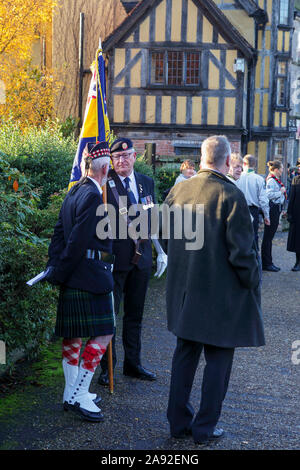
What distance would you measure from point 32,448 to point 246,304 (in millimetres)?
1582

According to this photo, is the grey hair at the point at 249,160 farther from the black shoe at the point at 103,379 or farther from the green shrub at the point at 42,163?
the black shoe at the point at 103,379

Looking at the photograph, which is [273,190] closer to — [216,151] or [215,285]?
[216,151]

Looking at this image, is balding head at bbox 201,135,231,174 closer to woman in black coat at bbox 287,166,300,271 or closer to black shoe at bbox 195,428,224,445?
black shoe at bbox 195,428,224,445

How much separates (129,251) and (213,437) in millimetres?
1733

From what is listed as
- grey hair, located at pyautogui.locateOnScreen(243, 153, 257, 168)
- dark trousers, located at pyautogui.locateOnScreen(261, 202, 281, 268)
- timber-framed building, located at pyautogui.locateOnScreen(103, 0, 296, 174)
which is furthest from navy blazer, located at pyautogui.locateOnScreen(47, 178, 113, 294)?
timber-framed building, located at pyautogui.locateOnScreen(103, 0, 296, 174)

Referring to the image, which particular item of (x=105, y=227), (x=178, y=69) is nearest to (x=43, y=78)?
(x=178, y=69)

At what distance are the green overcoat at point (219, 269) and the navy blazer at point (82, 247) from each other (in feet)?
2.00

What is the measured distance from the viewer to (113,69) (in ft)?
69.4

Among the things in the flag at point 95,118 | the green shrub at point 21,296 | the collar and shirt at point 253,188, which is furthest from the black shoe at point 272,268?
the green shrub at point 21,296

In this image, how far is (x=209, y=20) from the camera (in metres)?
20.7

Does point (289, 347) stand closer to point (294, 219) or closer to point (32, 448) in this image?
point (32, 448)

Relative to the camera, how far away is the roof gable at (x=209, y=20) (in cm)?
2023

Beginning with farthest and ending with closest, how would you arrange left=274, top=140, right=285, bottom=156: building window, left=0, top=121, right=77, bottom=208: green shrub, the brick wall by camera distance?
left=274, top=140, right=285, bottom=156: building window → the brick wall → left=0, top=121, right=77, bottom=208: green shrub

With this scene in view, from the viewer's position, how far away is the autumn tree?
59.0ft
